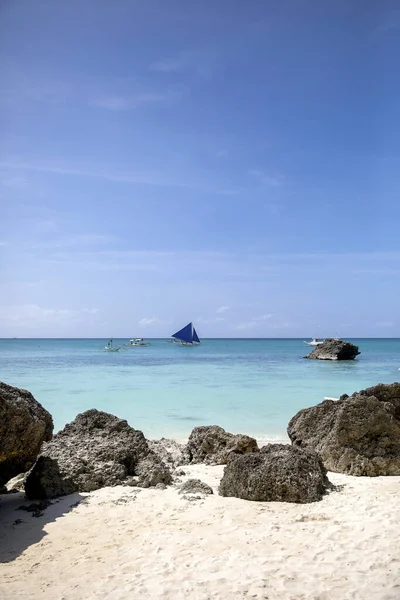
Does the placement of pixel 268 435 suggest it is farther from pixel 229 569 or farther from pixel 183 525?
pixel 229 569

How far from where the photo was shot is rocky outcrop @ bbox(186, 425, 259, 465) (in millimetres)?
7898

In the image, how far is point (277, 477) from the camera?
5.73 metres

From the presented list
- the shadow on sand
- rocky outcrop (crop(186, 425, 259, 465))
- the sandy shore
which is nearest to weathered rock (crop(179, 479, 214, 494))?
the sandy shore

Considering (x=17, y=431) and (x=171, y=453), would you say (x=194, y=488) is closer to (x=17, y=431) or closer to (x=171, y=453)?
(x=17, y=431)

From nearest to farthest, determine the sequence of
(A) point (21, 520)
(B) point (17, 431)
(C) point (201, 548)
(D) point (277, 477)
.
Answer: (C) point (201, 548)
(A) point (21, 520)
(B) point (17, 431)
(D) point (277, 477)

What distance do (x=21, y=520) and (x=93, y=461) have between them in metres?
1.47

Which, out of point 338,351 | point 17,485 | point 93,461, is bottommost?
point 338,351

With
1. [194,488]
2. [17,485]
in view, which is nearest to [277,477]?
[194,488]

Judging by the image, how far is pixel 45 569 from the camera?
3990 mm

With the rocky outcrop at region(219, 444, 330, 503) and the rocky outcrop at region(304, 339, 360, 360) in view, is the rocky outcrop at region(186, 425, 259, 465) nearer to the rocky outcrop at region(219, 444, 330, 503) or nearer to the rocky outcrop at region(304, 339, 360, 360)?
the rocky outcrop at region(219, 444, 330, 503)

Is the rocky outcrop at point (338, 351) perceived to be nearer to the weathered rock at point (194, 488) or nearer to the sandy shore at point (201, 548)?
the sandy shore at point (201, 548)

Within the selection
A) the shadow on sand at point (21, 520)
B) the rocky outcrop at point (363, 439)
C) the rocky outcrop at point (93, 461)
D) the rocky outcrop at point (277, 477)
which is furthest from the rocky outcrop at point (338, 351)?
the shadow on sand at point (21, 520)

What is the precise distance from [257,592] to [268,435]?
8.77m

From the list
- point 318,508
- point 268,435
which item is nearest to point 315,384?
point 268,435
